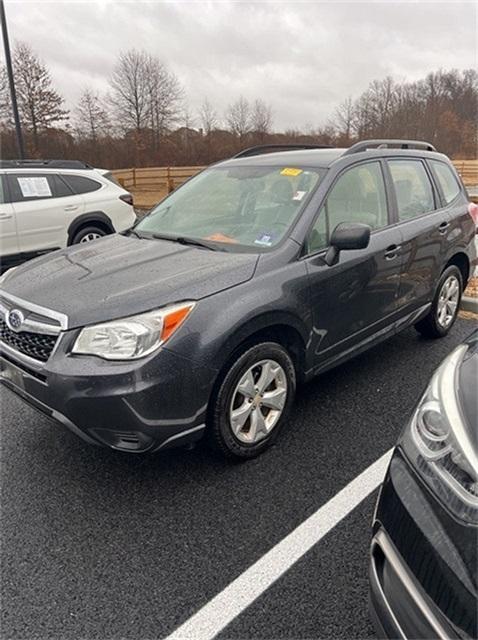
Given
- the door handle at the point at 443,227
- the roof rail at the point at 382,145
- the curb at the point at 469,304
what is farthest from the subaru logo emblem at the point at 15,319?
the curb at the point at 469,304

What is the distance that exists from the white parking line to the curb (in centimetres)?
333

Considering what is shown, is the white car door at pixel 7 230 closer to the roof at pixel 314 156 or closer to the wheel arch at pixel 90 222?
the wheel arch at pixel 90 222

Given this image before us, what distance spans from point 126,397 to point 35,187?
6.12 m

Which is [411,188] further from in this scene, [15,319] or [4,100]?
[4,100]

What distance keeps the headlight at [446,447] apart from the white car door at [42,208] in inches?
259

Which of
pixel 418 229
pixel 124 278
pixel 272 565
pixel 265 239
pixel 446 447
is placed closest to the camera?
pixel 446 447

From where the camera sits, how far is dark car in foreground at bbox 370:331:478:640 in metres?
1.21

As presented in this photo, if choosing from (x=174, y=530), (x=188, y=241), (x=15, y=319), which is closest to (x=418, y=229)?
(x=188, y=241)

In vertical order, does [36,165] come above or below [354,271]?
above

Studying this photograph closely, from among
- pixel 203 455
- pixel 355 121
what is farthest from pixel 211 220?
pixel 355 121

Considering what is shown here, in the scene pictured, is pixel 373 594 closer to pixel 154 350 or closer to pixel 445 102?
pixel 154 350

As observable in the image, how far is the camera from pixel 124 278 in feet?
8.44

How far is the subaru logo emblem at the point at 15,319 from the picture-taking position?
8.21 ft

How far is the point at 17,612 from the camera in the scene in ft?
6.17
